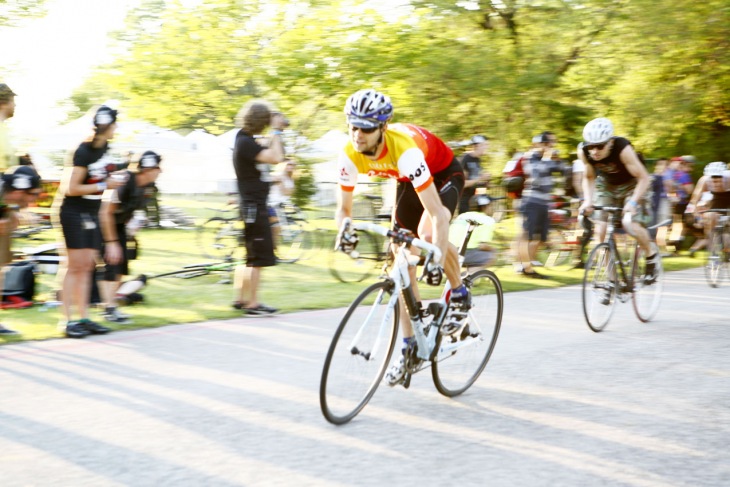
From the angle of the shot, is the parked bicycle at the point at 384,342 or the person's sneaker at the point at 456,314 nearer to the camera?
the parked bicycle at the point at 384,342

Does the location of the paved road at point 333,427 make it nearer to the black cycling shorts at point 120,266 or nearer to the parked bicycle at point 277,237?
the black cycling shorts at point 120,266

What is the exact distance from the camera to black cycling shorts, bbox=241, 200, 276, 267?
28.0ft

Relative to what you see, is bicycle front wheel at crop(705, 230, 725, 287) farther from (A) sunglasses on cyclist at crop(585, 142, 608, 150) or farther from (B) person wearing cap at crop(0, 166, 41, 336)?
(B) person wearing cap at crop(0, 166, 41, 336)

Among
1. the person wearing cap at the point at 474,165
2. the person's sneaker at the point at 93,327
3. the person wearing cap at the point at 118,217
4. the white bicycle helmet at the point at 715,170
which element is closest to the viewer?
the person's sneaker at the point at 93,327

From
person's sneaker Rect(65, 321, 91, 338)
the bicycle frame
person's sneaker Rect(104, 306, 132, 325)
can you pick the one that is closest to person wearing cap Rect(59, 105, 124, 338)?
person's sneaker Rect(65, 321, 91, 338)

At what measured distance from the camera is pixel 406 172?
4.88m

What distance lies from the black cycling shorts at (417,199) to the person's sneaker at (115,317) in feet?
11.9

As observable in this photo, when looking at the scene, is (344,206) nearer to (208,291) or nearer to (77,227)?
(77,227)

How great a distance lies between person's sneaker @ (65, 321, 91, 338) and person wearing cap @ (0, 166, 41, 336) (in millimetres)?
538

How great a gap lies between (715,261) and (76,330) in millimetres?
8950

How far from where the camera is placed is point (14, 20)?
20.9m

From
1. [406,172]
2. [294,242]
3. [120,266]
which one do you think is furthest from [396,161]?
[294,242]

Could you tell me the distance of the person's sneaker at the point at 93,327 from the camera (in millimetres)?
7297

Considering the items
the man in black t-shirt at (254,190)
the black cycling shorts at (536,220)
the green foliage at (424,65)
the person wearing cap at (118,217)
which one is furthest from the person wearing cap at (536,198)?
the green foliage at (424,65)
